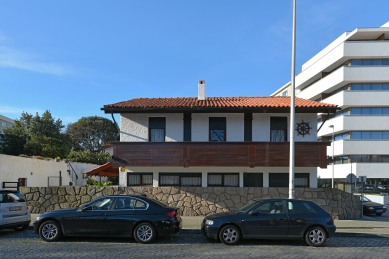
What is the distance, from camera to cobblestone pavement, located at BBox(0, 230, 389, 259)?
8391 mm

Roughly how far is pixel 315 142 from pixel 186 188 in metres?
6.62

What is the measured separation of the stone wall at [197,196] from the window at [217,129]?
2.70m

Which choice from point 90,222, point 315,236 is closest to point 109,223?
point 90,222

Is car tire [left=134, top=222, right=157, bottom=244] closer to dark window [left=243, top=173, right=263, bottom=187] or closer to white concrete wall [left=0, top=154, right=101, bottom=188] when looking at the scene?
dark window [left=243, top=173, right=263, bottom=187]

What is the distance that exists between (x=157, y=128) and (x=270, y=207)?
8.92 meters

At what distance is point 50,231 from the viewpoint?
994 centimetres

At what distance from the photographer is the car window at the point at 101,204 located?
33.2 ft

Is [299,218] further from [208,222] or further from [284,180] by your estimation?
[284,180]

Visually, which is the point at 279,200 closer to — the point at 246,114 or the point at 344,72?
the point at 246,114

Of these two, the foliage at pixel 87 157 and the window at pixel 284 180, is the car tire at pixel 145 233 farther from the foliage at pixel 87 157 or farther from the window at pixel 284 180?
the foliage at pixel 87 157

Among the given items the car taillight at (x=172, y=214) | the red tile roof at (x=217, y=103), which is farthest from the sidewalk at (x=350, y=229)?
the red tile roof at (x=217, y=103)

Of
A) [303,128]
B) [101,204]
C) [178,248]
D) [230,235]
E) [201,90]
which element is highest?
[201,90]

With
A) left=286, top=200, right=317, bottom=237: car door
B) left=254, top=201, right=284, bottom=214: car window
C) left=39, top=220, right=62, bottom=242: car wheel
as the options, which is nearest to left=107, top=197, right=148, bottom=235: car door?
left=39, top=220, right=62, bottom=242: car wheel

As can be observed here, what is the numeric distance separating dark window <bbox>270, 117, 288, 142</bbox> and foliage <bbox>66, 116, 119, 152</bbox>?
4838cm
